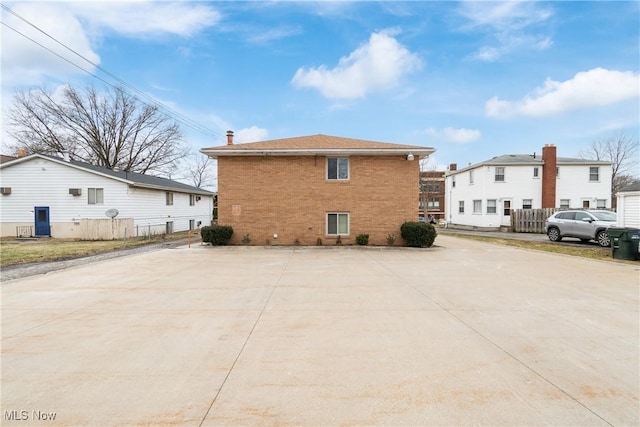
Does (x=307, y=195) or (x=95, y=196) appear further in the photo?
(x=95, y=196)

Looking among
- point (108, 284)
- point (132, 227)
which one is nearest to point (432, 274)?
point (108, 284)

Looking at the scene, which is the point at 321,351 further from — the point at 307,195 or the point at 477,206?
the point at 477,206

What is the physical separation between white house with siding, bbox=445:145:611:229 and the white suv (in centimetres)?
824

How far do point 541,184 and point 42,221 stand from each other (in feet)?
117

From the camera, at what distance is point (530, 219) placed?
23.5 m

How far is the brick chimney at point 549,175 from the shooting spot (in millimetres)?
24500

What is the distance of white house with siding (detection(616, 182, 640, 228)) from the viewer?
1277 cm

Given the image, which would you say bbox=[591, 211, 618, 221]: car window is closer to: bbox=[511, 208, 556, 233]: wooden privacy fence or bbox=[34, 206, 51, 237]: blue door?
bbox=[511, 208, 556, 233]: wooden privacy fence

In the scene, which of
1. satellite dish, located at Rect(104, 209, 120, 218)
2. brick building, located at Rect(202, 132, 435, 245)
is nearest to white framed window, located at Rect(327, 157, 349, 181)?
brick building, located at Rect(202, 132, 435, 245)

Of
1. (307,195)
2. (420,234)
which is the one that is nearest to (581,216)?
(420,234)

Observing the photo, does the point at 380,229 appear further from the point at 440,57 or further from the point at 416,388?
the point at 416,388

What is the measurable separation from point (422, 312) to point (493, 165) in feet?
78.9

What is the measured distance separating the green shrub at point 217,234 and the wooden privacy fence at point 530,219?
68.9ft

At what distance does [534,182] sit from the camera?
25.3m
